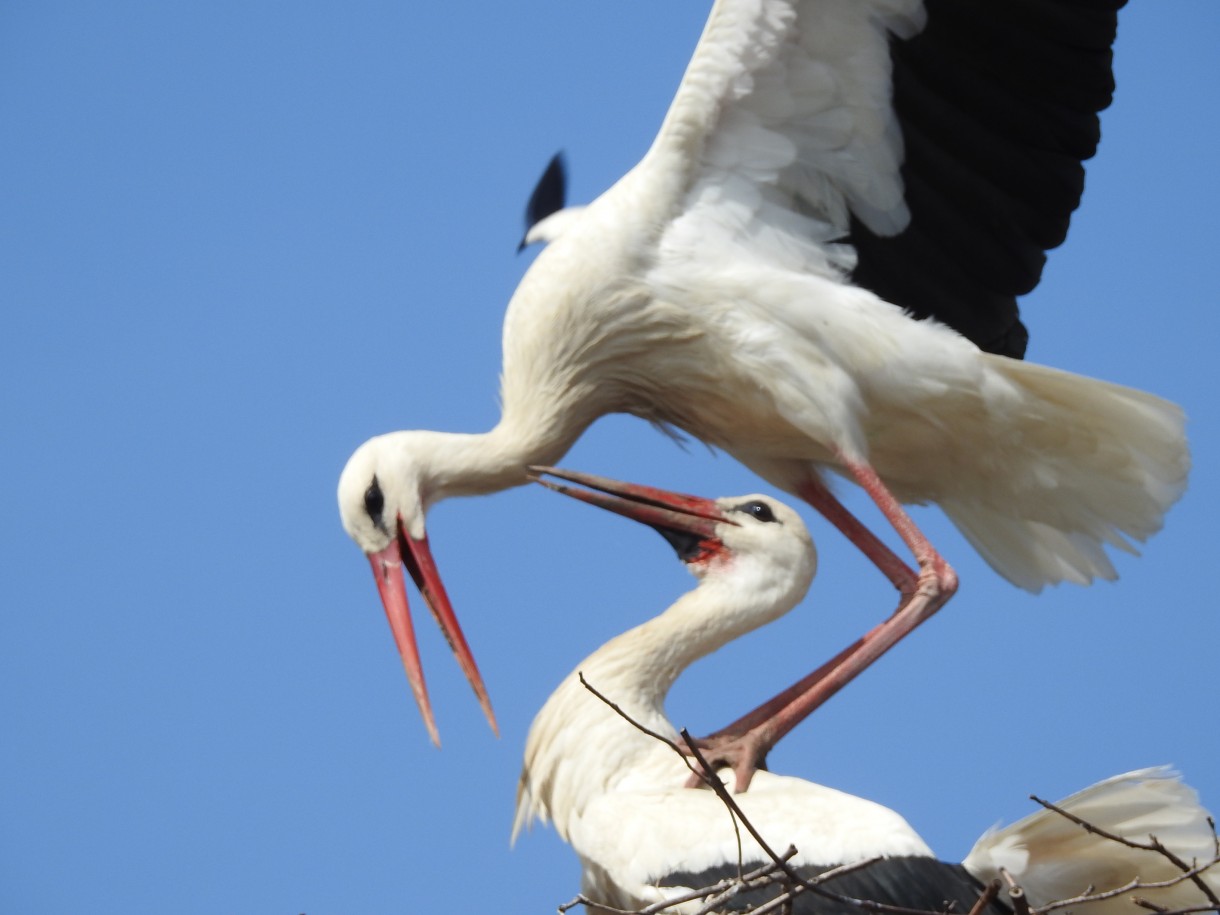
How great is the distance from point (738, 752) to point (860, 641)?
0.50m

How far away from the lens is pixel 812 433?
15.2ft

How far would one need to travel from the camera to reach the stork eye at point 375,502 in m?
4.75

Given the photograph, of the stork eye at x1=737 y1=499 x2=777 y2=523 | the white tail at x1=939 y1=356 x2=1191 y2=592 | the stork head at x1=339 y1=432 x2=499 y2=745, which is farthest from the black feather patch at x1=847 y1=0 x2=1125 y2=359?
the stork head at x1=339 y1=432 x2=499 y2=745

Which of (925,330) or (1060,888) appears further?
(925,330)

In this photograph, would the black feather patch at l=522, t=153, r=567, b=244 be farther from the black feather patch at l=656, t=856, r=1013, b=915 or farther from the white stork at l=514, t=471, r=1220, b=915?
the black feather patch at l=656, t=856, r=1013, b=915

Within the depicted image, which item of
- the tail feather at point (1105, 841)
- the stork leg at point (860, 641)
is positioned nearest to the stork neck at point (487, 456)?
the stork leg at point (860, 641)

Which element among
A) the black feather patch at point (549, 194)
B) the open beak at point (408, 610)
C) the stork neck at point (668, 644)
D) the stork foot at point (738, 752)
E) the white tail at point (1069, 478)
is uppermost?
the black feather patch at point (549, 194)

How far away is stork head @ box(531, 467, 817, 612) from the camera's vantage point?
4.42 metres

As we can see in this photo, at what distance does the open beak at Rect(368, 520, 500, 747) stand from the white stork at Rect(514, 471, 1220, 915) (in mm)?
471

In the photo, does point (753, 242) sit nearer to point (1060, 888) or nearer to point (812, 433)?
point (812, 433)

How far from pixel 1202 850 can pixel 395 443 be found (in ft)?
5.95

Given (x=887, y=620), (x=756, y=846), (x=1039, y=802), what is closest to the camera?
(x=1039, y=802)

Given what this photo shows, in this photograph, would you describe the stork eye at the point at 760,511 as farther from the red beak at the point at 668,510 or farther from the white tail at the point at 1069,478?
the white tail at the point at 1069,478

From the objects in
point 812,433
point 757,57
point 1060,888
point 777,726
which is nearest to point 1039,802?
point 1060,888
